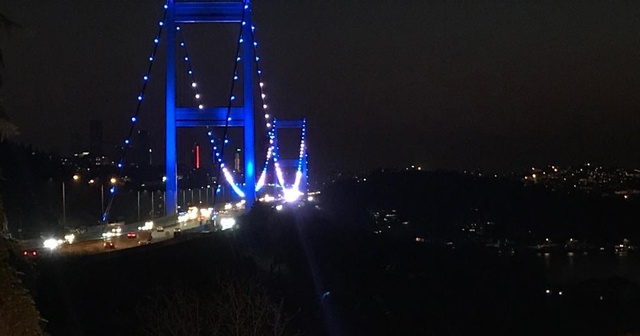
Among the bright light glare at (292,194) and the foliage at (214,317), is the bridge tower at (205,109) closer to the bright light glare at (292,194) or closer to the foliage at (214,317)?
the foliage at (214,317)

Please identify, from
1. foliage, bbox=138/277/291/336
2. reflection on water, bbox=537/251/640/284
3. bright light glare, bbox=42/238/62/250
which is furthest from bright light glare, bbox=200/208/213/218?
foliage, bbox=138/277/291/336

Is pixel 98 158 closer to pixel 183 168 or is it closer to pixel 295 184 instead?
pixel 183 168

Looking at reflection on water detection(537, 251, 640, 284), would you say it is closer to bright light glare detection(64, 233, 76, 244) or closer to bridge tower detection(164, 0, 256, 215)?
bridge tower detection(164, 0, 256, 215)

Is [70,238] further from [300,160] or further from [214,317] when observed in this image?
[300,160]

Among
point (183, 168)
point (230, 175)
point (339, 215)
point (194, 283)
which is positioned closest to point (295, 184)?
point (183, 168)

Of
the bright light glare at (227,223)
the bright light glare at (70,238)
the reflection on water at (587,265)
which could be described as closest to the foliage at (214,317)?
the bright light glare at (70,238)
